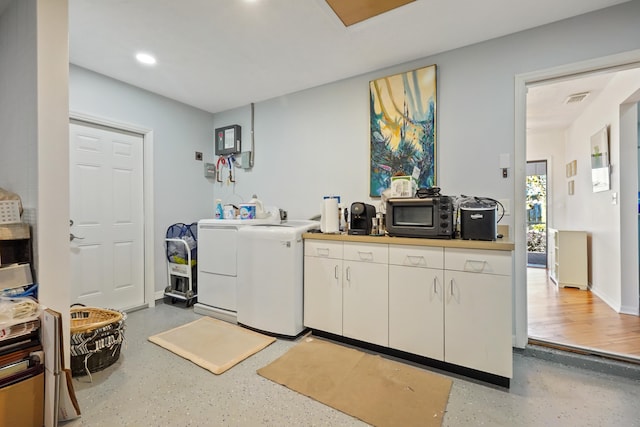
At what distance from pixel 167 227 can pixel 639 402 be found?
4355 mm

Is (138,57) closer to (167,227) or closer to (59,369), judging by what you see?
(167,227)

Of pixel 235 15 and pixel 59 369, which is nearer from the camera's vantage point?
pixel 59 369

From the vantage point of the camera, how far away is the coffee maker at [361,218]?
7.93 feet

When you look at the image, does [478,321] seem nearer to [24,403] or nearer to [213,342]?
[213,342]

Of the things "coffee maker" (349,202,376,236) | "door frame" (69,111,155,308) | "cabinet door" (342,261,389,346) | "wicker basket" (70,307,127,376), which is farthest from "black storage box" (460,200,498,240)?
"door frame" (69,111,155,308)

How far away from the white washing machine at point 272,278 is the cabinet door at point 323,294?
0.07 meters

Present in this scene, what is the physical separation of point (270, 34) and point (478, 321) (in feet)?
8.58

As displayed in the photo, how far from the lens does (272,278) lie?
8.44 ft

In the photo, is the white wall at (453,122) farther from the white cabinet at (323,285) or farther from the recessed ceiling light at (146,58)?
the recessed ceiling light at (146,58)

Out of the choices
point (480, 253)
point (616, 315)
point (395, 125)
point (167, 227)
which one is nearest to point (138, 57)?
point (167, 227)

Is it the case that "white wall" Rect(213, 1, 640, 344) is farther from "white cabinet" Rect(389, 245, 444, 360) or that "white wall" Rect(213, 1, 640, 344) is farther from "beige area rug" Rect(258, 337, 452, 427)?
"beige area rug" Rect(258, 337, 452, 427)

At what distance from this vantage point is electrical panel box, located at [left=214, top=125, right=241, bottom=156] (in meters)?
3.81

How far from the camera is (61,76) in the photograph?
1636 mm

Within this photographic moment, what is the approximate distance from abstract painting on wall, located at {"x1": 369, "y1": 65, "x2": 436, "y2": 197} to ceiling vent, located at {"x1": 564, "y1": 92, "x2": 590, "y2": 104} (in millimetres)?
2450
